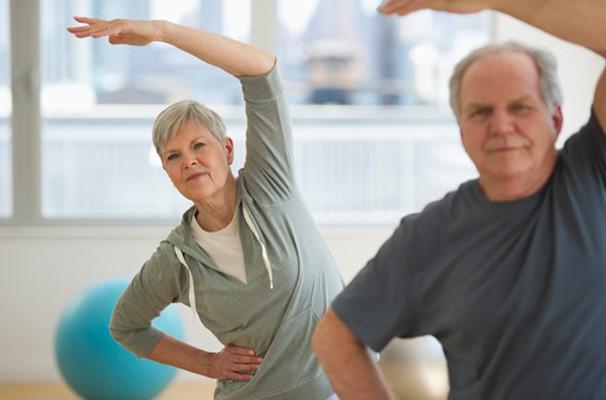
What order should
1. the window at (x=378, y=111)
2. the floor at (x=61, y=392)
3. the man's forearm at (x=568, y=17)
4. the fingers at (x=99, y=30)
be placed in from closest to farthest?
the man's forearm at (x=568, y=17) < the fingers at (x=99, y=30) < the floor at (x=61, y=392) < the window at (x=378, y=111)

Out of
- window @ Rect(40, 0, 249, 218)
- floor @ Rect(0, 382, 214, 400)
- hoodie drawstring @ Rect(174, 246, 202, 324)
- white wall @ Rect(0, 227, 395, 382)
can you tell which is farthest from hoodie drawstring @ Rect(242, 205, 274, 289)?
window @ Rect(40, 0, 249, 218)

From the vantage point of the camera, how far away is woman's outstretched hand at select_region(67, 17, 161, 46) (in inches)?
82.2

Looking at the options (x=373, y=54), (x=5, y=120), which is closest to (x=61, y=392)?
(x=5, y=120)

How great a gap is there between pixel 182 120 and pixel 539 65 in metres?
1.01

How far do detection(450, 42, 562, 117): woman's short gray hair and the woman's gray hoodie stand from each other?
2.63 feet

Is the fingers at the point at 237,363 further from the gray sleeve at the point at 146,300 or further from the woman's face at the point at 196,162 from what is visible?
the woman's face at the point at 196,162

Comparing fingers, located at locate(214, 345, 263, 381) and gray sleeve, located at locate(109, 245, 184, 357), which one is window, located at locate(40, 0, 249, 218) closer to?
gray sleeve, located at locate(109, 245, 184, 357)

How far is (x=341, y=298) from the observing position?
160cm

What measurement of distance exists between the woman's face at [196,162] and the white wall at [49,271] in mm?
2799

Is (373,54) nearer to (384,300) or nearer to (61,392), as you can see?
(61,392)

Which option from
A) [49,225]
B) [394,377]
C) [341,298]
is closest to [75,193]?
[49,225]

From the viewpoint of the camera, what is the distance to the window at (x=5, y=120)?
512 cm

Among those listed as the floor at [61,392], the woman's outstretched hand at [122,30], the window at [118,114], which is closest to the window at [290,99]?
the window at [118,114]

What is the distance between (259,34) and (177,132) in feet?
9.48
